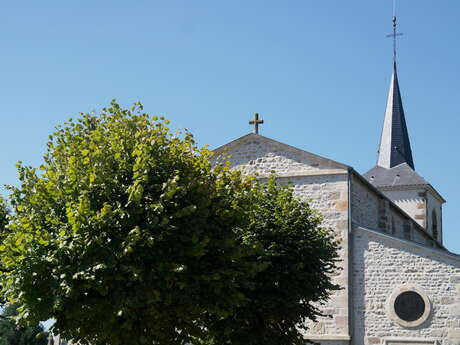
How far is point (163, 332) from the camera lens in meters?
12.8

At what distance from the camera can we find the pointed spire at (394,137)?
38.8 metres

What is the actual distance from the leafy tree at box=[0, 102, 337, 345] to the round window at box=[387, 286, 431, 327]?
761 centimetres

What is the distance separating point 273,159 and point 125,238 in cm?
1166

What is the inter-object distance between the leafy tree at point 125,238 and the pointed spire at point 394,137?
25672 mm

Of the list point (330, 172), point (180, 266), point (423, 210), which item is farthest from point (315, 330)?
point (423, 210)

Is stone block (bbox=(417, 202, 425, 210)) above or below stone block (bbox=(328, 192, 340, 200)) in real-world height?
above

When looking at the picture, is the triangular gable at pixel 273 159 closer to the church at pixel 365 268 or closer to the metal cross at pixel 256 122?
the church at pixel 365 268

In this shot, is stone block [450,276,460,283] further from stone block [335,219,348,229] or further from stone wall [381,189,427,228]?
stone wall [381,189,427,228]

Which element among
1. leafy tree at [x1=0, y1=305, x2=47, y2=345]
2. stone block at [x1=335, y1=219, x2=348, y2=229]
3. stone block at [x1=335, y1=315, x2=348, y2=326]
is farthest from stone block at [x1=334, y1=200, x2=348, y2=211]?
leafy tree at [x1=0, y1=305, x2=47, y2=345]

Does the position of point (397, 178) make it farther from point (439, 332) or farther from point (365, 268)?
point (439, 332)

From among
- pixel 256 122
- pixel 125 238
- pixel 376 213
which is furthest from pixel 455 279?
pixel 125 238

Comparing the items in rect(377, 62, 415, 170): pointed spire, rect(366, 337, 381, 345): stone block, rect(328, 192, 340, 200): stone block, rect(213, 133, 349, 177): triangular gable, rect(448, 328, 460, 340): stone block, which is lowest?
rect(366, 337, 381, 345): stone block

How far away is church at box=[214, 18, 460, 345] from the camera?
65.0 feet

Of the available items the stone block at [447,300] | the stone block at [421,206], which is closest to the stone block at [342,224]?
the stone block at [447,300]
